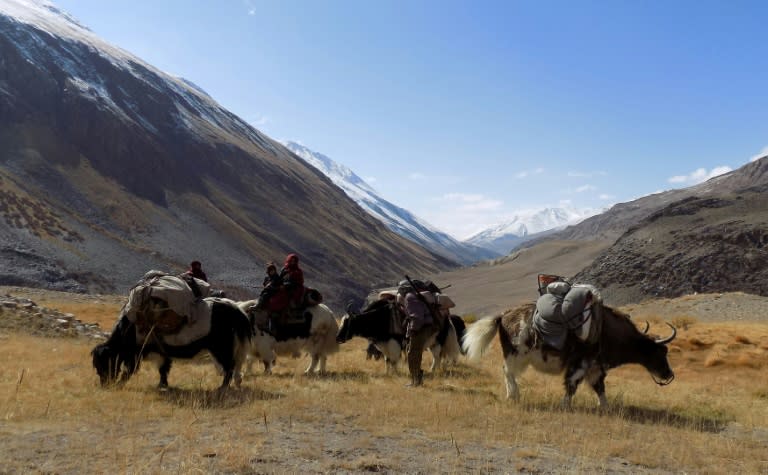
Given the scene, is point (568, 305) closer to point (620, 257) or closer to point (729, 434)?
point (729, 434)

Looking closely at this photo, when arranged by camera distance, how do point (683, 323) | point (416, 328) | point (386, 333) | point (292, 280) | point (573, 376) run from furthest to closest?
point (683, 323), point (386, 333), point (292, 280), point (416, 328), point (573, 376)

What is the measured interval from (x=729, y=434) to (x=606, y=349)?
6.79ft

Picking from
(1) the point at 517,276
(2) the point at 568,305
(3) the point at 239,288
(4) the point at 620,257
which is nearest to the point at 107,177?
(3) the point at 239,288

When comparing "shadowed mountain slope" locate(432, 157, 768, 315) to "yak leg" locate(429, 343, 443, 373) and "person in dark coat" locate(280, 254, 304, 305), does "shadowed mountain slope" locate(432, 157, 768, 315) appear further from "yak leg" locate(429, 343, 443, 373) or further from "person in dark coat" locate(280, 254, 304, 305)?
"person in dark coat" locate(280, 254, 304, 305)

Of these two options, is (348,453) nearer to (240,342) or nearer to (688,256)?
(240,342)

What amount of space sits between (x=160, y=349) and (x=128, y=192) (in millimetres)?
92820

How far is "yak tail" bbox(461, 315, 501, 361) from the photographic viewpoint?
9.75m

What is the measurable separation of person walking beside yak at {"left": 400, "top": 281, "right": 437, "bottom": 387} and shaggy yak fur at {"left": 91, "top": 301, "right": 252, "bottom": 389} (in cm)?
327

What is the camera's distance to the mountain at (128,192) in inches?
2598

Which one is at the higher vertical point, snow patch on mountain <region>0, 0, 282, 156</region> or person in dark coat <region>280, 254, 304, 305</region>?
snow patch on mountain <region>0, 0, 282, 156</region>

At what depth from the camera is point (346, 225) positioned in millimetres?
156500

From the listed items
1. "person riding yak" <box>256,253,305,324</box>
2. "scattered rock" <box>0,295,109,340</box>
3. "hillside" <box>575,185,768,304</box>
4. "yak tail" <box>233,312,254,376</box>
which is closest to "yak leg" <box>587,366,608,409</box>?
"yak tail" <box>233,312,254,376</box>

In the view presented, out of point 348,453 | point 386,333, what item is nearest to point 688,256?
point 386,333

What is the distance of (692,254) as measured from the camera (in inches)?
2026
